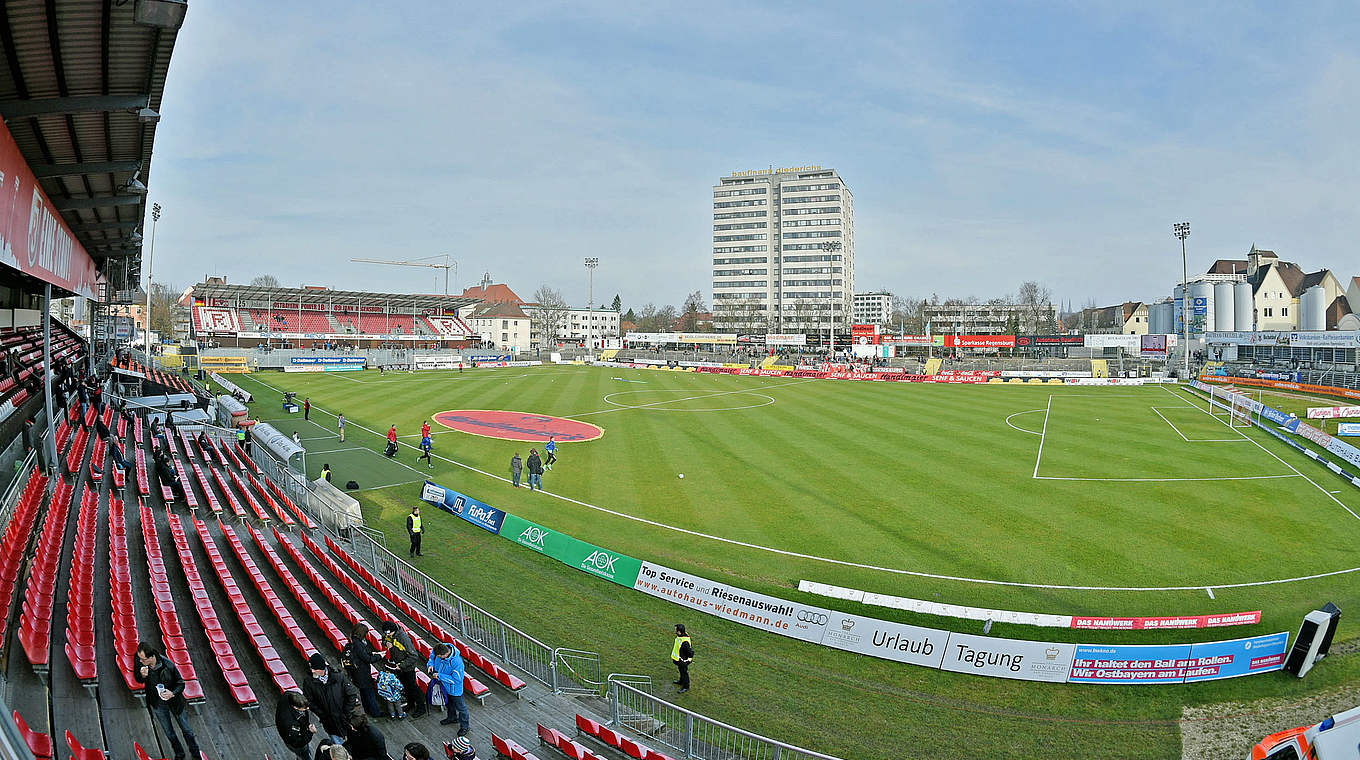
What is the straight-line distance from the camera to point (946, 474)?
90.4 feet

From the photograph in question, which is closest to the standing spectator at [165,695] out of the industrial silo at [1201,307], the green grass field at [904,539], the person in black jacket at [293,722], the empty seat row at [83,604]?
the person in black jacket at [293,722]

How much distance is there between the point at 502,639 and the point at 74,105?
414 inches

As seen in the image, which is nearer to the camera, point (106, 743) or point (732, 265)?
point (106, 743)

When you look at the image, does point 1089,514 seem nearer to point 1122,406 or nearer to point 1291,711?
point 1291,711

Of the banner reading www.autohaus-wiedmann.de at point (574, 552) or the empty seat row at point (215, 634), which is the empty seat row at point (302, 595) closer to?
the empty seat row at point (215, 634)

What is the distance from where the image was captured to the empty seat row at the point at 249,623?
34.2ft

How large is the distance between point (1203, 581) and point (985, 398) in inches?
1619

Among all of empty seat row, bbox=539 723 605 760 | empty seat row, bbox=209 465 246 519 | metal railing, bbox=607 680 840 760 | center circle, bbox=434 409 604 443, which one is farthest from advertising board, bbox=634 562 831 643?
center circle, bbox=434 409 604 443

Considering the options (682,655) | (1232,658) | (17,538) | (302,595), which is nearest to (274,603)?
(302,595)

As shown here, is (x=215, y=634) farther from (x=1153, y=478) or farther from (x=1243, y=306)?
(x=1243, y=306)

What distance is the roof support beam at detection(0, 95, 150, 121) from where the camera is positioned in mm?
9609

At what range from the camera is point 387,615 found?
13.1 metres

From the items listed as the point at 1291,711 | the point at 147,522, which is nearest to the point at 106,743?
the point at 147,522

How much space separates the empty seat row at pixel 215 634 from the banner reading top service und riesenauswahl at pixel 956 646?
26.9ft
